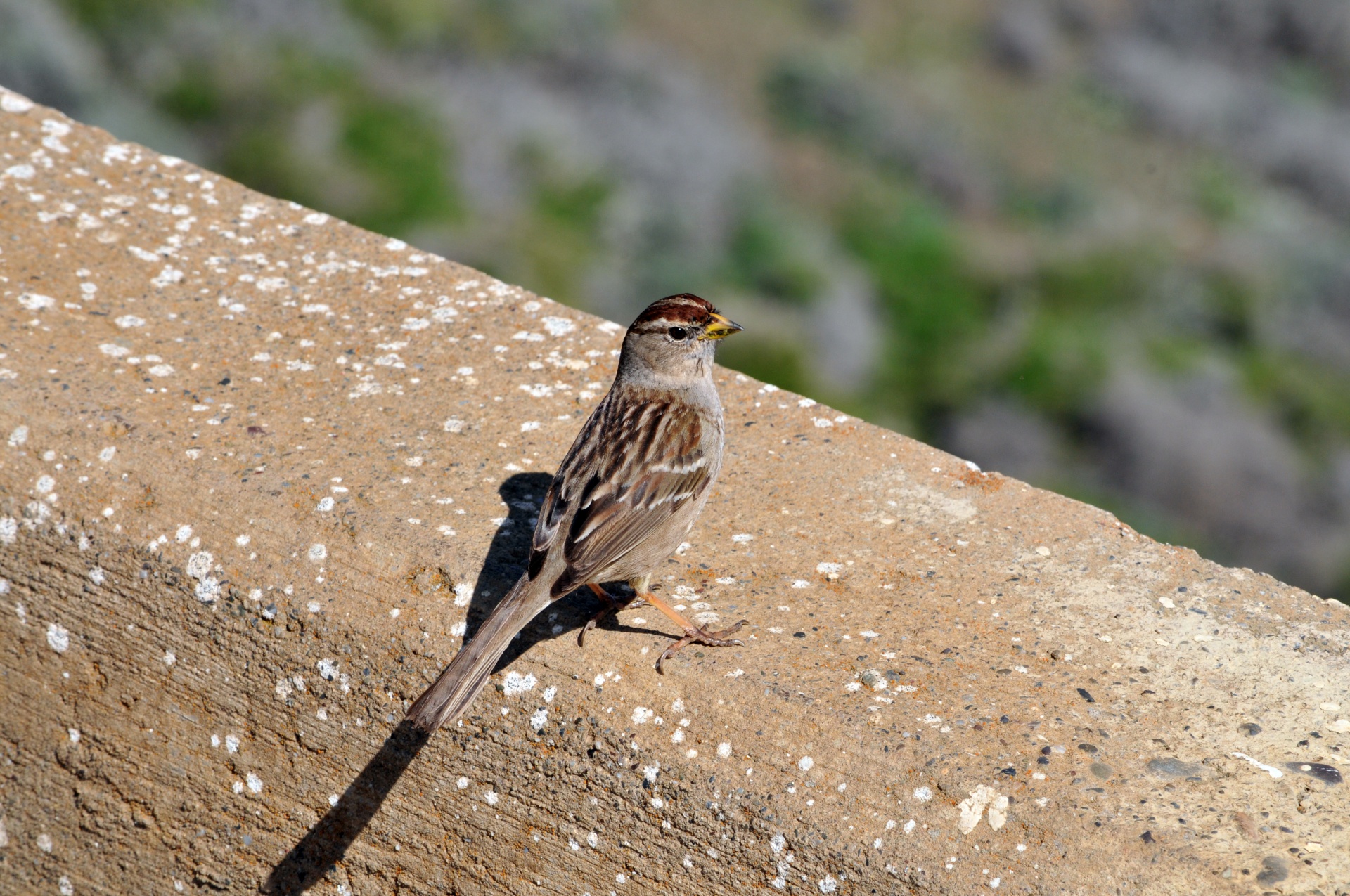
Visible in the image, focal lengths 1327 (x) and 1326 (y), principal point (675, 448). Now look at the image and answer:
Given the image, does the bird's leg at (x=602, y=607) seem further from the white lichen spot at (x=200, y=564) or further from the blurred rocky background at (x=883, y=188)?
the blurred rocky background at (x=883, y=188)

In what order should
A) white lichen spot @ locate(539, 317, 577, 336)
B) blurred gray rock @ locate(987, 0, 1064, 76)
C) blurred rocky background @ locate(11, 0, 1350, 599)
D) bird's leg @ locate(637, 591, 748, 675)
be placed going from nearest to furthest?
1. bird's leg @ locate(637, 591, 748, 675)
2. white lichen spot @ locate(539, 317, 577, 336)
3. blurred rocky background @ locate(11, 0, 1350, 599)
4. blurred gray rock @ locate(987, 0, 1064, 76)

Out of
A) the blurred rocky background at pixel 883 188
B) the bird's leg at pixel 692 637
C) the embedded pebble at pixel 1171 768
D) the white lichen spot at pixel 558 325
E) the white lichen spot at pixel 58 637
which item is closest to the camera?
the embedded pebble at pixel 1171 768

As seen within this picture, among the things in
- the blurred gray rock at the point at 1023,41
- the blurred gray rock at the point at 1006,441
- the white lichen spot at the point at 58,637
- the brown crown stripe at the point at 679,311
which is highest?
the brown crown stripe at the point at 679,311

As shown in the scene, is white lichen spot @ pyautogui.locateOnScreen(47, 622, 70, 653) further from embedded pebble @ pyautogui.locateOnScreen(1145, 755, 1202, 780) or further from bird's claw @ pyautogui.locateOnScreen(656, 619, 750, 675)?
embedded pebble @ pyautogui.locateOnScreen(1145, 755, 1202, 780)

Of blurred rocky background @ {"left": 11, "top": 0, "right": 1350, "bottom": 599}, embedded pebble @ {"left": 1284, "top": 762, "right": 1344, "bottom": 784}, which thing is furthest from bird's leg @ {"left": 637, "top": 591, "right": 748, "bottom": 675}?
blurred rocky background @ {"left": 11, "top": 0, "right": 1350, "bottom": 599}

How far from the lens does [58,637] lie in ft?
11.1

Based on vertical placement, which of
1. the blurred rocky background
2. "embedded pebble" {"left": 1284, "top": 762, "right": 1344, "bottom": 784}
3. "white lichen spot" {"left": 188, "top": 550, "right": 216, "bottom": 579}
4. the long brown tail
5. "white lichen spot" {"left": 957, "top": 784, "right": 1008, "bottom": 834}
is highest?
"embedded pebble" {"left": 1284, "top": 762, "right": 1344, "bottom": 784}

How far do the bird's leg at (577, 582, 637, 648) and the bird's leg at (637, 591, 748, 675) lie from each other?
13cm

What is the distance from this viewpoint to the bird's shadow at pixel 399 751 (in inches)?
122

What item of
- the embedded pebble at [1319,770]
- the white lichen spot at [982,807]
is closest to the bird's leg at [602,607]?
the white lichen spot at [982,807]

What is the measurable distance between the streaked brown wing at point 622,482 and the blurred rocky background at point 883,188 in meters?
8.57

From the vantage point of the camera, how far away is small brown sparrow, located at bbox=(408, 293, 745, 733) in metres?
2.93

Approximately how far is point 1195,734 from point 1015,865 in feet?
1.92

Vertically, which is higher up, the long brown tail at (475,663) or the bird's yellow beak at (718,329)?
the bird's yellow beak at (718,329)
